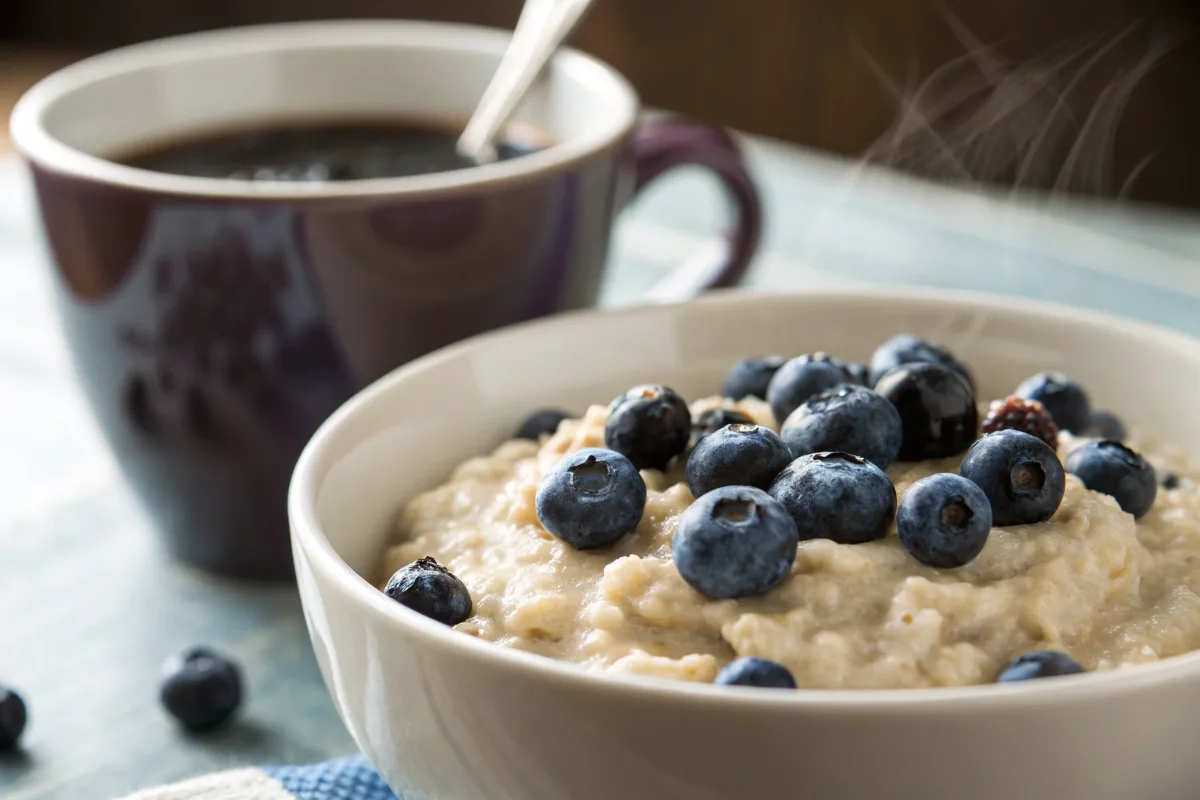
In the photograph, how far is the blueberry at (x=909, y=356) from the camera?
1340 mm

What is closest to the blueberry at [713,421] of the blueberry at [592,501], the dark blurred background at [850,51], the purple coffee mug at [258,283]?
the blueberry at [592,501]

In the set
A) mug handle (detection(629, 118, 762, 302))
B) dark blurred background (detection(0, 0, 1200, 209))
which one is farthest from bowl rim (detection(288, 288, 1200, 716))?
dark blurred background (detection(0, 0, 1200, 209))

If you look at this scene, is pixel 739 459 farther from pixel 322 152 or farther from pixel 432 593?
pixel 322 152

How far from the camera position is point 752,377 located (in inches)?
53.7

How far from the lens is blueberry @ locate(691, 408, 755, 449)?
123 cm

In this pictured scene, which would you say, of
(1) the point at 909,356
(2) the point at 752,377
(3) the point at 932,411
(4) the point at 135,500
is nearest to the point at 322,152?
(4) the point at 135,500

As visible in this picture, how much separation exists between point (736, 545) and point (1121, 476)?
0.37 meters

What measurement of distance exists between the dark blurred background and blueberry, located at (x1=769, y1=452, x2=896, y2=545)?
2.15 m

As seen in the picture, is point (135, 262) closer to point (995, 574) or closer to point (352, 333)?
point (352, 333)

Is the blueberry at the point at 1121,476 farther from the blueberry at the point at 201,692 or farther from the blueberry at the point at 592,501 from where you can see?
the blueberry at the point at 201,692

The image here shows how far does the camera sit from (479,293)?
1606 mm

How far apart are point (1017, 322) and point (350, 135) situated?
942 mm

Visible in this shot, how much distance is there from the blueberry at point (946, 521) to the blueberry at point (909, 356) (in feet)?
1.00

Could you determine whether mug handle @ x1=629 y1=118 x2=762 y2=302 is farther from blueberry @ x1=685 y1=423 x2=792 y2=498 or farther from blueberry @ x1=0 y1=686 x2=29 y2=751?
blueberry @ x1=0 y1=686 x2=29 y2=751
